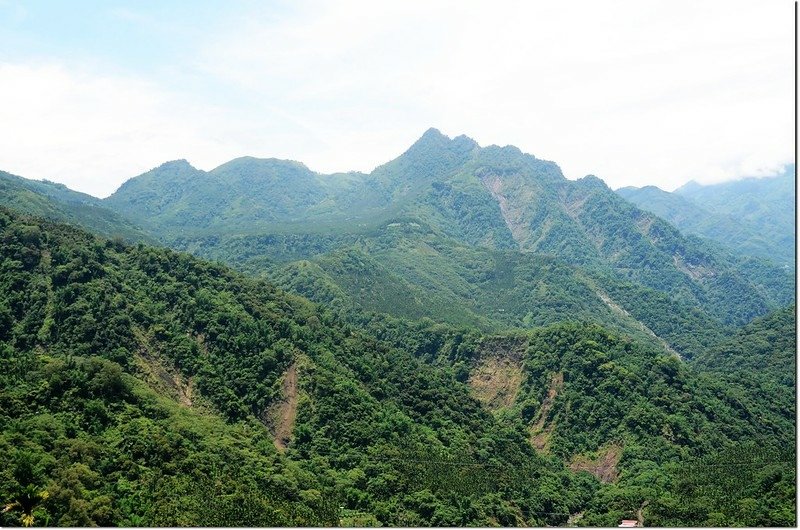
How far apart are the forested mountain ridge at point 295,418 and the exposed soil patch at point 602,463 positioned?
0.91ft

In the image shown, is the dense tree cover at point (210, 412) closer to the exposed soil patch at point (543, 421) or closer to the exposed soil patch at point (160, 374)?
the exposed soil patch at point (160, 374)

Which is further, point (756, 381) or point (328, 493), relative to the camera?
point (756, 381)

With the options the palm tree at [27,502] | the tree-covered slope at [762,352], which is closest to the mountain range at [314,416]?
the palm tree at [27,502]

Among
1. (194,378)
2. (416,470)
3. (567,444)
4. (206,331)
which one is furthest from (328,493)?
(567,444)

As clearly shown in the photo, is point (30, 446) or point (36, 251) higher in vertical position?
point (36, 251)

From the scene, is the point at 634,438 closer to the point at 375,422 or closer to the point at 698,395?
the point at 698,395

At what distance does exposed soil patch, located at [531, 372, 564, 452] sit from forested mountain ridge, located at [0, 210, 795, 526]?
0.25m

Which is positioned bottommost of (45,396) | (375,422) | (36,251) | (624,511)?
(624,511)

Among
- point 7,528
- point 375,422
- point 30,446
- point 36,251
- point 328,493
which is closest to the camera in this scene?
point 7,528

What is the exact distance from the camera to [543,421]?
111m

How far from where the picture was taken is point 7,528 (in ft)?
162

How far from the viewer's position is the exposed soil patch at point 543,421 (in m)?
107

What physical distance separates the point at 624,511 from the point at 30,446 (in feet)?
193

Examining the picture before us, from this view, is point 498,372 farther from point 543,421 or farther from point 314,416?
point 314,416
